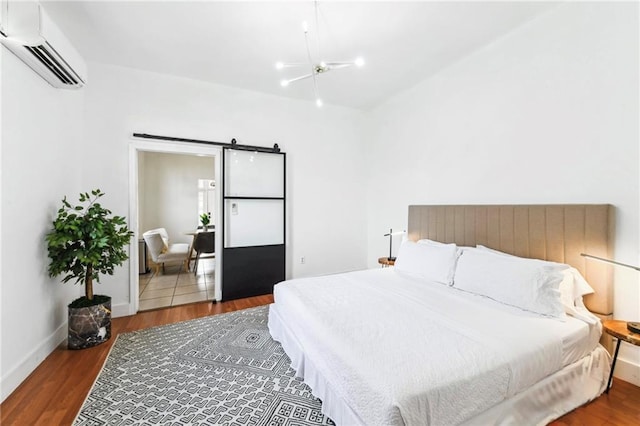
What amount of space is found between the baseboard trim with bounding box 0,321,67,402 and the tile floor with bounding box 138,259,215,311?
87 centimetres

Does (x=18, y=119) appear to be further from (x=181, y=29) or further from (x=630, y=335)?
(x=630, y=335)

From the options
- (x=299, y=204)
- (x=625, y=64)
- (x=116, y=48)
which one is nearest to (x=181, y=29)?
(x=116, y=48)

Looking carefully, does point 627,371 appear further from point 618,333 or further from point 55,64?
point 55,64

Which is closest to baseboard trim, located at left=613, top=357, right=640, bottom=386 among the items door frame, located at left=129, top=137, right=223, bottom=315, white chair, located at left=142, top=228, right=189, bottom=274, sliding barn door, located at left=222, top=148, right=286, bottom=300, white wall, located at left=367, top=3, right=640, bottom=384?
white wall, located at left=367, top=3, right=640, bottom=384

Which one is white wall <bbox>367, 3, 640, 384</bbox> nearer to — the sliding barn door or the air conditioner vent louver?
the sliding barn door

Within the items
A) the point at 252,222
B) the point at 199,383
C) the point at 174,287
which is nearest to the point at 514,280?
the point at 199,383

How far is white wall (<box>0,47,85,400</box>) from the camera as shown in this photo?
183 centimetres

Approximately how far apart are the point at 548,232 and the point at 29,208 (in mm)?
4254

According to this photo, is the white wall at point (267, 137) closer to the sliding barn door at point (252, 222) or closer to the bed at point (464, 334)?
the sliding barn door at point (252, 222)

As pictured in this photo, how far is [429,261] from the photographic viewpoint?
110 inches

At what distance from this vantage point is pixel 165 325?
2867 millimetres

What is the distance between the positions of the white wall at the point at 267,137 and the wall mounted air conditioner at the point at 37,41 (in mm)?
882

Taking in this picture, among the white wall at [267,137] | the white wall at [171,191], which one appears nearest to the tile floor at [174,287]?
the white wall at [267,137]

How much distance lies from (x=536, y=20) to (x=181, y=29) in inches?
129
